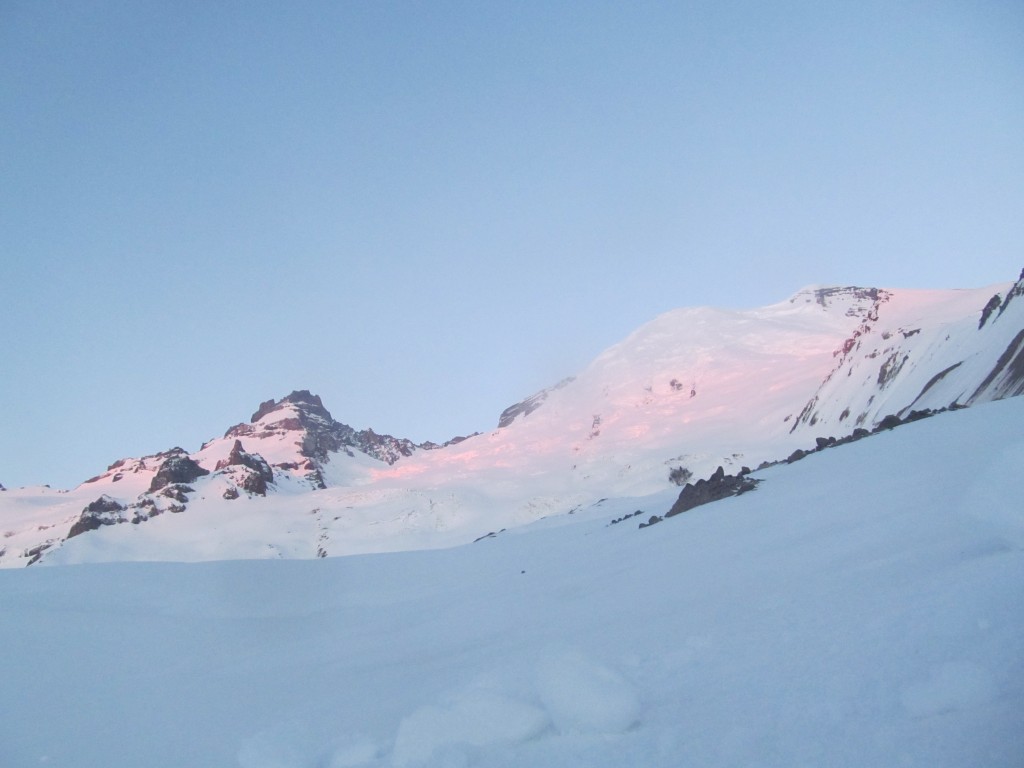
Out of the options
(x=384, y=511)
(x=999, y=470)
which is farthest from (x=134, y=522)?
(x=999, y=470)

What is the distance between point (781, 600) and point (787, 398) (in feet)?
139

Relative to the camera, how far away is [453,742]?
295 centimetres

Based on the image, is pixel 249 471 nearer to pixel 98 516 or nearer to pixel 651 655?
pixel 98 516

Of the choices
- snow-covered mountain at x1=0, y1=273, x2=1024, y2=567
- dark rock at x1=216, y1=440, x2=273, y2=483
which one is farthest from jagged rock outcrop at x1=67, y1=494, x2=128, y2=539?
dark rock at x1=216, y1=440, x2=273, y2=483

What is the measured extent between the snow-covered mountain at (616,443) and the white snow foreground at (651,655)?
8237 millimetres

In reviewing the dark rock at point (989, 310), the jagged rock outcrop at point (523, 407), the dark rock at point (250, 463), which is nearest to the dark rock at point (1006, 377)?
the dark rock at point (989, 310)

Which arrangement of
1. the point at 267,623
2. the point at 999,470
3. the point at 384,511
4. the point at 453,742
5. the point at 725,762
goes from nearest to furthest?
the point at 725,762
the point at 453,742
the point at 999,470
the point at 267,623
the point at 384,511

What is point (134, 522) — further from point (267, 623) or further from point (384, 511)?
point (267, 623)

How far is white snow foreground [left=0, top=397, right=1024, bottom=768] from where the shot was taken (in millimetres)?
2266

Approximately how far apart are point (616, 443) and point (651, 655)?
4755cm

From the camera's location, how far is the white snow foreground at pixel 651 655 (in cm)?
227

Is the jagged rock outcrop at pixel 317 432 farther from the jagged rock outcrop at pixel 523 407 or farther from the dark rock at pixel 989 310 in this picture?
the dark rock at pixel 989 310

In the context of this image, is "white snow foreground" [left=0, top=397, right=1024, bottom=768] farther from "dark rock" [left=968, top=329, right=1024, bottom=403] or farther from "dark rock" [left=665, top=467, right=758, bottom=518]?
"dark rock" [left=968, top=329, right=1024, bottom=403]

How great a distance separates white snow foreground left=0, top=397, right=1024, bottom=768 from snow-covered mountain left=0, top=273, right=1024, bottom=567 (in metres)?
8.24
